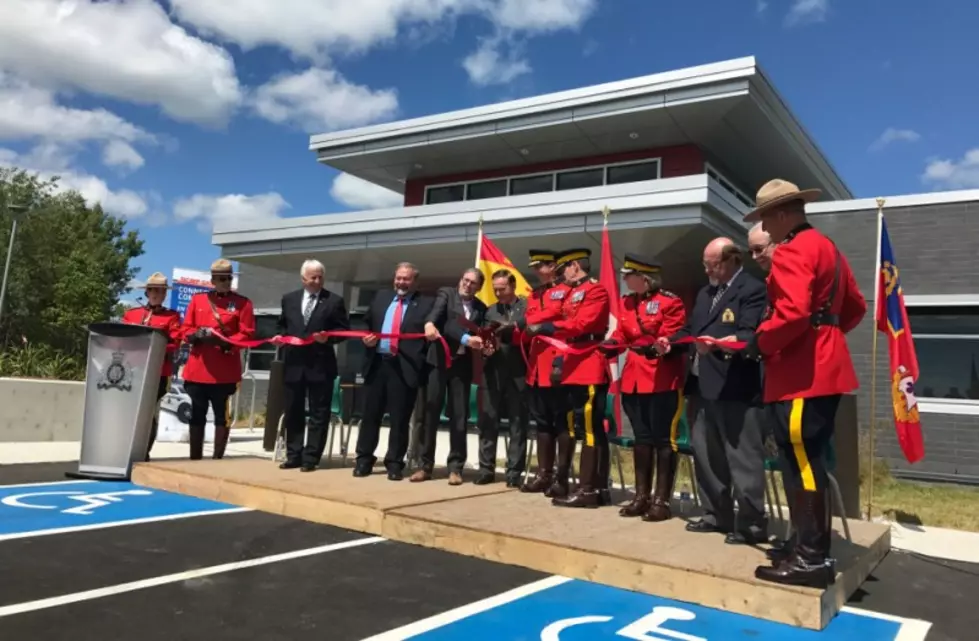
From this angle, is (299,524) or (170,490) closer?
(299,524)

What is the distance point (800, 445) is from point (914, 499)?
600 centimetres

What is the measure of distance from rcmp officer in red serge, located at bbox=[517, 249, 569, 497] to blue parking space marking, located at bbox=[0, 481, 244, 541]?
2.33 metres

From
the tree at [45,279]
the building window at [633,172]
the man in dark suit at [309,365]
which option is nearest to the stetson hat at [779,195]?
the man in dark suit at [309,365]

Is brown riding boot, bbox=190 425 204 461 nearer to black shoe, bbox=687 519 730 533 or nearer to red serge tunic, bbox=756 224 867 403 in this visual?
black shoe, bbox=687 519 730 533

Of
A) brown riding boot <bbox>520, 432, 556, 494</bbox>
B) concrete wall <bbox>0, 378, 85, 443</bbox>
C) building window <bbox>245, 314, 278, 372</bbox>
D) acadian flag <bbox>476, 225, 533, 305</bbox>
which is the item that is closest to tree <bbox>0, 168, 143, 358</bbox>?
building window <bbox>245, 314, 278, 372</bbox>

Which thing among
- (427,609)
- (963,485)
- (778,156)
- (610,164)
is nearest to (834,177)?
(778,156)

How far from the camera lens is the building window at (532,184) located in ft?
54.1

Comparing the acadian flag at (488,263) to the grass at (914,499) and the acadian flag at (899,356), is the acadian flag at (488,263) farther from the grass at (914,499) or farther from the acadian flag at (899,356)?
the acadian flag at (899,356)

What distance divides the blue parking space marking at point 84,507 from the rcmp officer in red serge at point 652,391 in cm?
292

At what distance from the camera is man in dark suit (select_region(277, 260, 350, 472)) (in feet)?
20.5

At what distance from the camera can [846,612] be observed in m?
3.49

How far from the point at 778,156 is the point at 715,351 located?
12707mm

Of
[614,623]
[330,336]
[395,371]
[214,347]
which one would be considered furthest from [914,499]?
[214,347]

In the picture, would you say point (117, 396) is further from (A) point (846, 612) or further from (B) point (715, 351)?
(A) point (846, 612)
